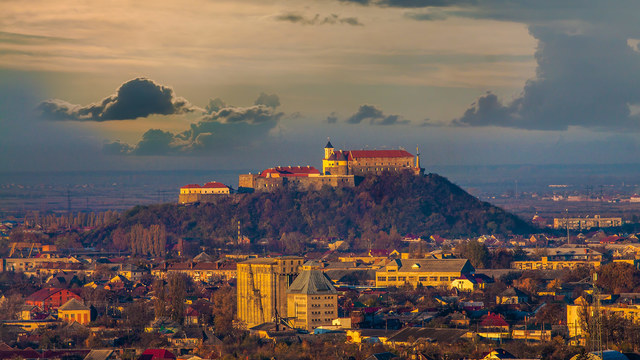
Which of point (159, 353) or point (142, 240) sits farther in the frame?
point (142, 240)

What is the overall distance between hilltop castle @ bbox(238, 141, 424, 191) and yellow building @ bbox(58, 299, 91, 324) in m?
87.7

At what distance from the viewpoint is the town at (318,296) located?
75562 millimetres

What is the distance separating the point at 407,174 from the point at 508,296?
3399 inches

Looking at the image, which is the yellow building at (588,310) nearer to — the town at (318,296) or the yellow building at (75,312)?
the town at (318,296)

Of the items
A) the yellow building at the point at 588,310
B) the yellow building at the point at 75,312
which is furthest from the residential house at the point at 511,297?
the yellow building at the point at 75,312

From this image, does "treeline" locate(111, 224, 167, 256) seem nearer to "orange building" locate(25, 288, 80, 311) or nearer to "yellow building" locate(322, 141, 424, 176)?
"yellow building" locate(322, 141, 424, 176)

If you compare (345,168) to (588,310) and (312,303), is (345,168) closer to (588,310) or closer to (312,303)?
(312,303)

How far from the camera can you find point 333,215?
184m

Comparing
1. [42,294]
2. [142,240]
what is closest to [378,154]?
[142,240]

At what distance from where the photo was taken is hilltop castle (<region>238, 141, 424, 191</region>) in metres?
186

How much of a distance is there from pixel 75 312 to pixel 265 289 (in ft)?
35.1

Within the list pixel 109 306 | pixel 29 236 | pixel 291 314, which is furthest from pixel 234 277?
pixel 29 236

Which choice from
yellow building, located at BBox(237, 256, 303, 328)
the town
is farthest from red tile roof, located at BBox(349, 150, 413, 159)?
yellow building, located at BBox(237, 256, 303, 328)

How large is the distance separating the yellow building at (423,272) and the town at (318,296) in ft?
0.51
